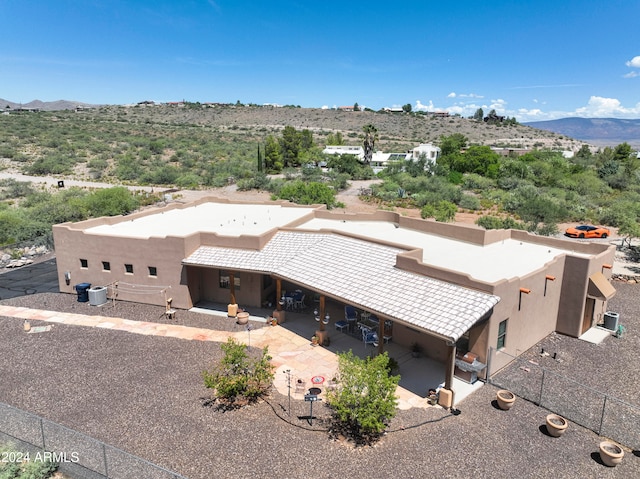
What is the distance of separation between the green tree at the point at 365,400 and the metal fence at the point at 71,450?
4.82m

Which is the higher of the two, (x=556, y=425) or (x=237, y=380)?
(x=237, y=380)

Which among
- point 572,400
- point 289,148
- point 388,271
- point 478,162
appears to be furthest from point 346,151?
point 572,400

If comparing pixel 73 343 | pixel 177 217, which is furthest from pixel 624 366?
pixel 177 217

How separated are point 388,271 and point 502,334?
4.85m

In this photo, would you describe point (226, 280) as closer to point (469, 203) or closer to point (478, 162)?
point (469, 203)

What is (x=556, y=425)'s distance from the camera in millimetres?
12844

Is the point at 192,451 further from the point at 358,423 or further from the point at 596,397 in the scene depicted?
the point at 596,397

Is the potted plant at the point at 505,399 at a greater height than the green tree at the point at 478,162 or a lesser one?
lesser

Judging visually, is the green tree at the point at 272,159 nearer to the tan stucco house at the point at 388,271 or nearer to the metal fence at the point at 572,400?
the tan stucco house at the point at 388,271

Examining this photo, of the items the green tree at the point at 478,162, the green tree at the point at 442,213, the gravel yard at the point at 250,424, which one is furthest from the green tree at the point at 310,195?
the green tree at the point at 478,162

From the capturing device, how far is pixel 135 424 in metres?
13.2

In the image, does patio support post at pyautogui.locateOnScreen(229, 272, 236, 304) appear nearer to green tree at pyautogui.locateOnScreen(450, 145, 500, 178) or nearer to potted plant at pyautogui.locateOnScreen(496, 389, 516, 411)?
potted plant at pyautogui.locateOnScreen(496, 389, 516, 411)

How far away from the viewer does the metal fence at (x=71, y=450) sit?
10.7 meters

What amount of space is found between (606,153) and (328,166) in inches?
2611
